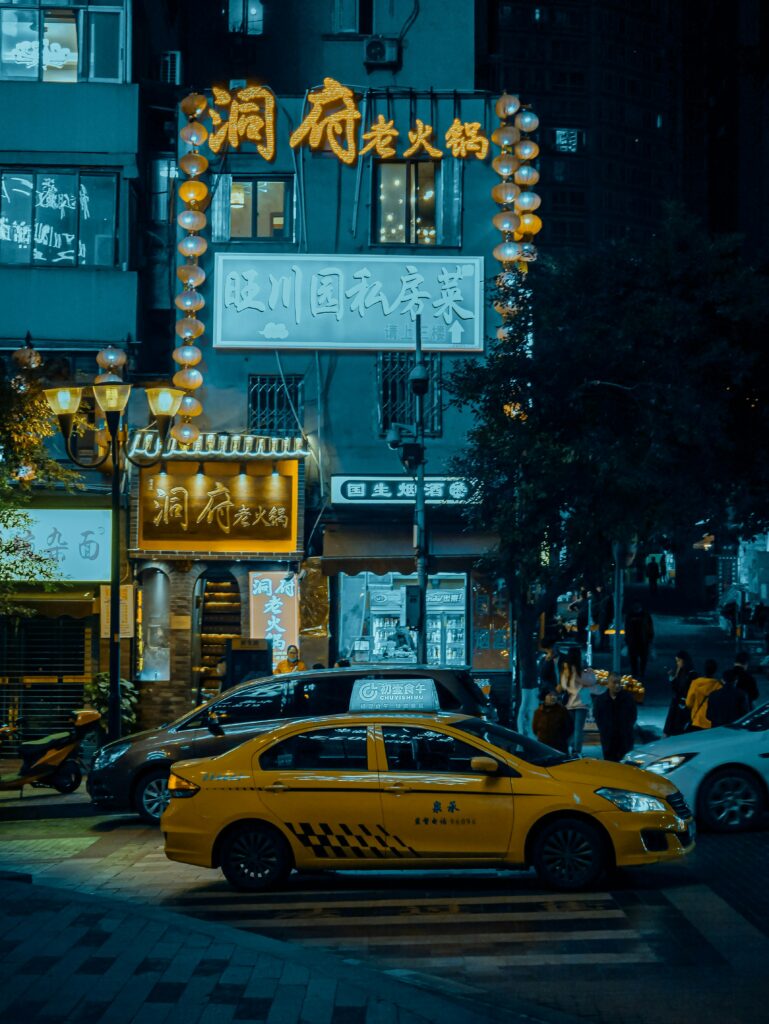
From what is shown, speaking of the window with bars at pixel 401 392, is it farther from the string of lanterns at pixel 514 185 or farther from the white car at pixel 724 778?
the white car at pixel 724 778

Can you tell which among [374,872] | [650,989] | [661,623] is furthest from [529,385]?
[661,623]

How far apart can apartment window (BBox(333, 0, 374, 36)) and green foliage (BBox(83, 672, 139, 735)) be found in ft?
47.7

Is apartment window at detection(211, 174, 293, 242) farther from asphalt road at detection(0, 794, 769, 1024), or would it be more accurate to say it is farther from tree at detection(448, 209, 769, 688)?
asphalt road at detection(0, 794, 769, 1024)

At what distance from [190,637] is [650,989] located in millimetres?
18170

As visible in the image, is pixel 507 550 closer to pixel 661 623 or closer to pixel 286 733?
pixel 286 733

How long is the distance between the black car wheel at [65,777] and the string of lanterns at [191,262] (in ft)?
25.5

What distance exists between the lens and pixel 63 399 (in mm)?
19984

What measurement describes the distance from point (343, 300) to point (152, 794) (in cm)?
1249

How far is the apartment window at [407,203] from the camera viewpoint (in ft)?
89.4

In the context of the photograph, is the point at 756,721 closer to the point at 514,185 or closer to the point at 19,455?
the point at 19,455

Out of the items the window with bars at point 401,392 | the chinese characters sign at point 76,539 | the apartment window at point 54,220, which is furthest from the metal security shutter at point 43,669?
the window with bars at point 401,392

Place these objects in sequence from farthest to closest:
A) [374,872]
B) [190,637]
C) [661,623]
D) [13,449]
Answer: [661,623] < [190,637] < [13,449] < [374,872]

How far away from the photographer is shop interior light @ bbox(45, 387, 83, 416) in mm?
19953

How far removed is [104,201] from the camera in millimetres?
26109
